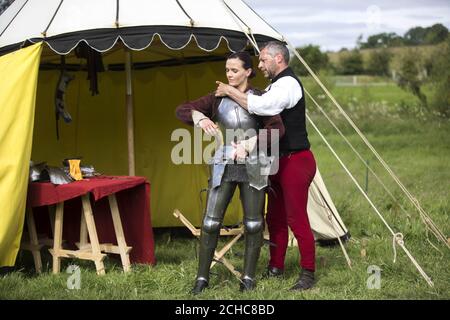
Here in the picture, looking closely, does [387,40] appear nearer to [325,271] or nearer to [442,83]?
[442,83]

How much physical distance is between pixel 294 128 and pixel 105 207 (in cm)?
174

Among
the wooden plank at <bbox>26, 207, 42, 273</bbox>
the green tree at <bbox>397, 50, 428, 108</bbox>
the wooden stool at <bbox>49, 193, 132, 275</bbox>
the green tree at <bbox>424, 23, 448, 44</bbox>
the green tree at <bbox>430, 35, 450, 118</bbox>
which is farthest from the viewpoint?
the green tree at <bbox>424, 23, 448, 44</bbox>

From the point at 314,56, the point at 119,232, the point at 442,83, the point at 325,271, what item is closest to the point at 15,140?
the point at 119,232

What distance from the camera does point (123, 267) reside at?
5609 mm

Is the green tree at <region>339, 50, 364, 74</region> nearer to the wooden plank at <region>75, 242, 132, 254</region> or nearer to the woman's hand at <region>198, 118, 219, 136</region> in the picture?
the wooden plank at <region>75, 242, 132, 254</region>

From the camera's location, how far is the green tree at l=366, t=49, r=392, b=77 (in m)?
24.0

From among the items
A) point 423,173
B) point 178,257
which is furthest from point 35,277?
point 423,173

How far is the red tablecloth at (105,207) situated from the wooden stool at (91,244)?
0.38 ft

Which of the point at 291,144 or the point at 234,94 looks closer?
the point at 234,94

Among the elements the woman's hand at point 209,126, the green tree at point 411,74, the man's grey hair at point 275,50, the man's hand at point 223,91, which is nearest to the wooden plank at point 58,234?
the woman's hand at point 209,126

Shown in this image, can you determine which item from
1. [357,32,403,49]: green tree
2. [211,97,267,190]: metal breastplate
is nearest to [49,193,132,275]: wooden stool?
[211,97,267,190]: metal breastplate

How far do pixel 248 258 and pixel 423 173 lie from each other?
7.22 metres

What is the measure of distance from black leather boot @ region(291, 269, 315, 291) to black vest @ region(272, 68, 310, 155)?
80 centimetres

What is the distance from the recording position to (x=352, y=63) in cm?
2702
